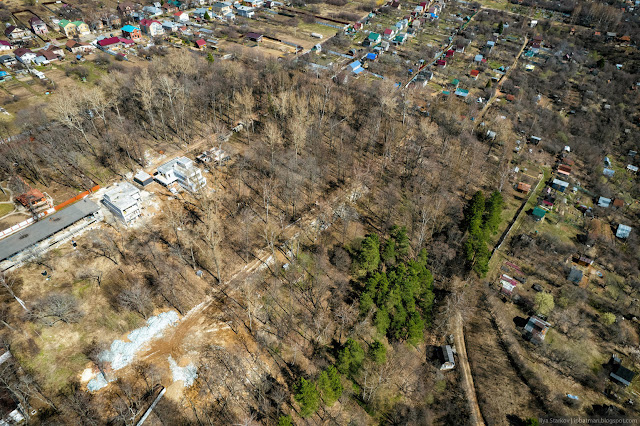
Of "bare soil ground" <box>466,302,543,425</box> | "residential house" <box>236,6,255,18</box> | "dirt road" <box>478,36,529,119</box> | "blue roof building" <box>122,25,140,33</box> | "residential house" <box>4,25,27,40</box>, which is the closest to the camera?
"bare soil ground" <box>466,302,543,425</box>

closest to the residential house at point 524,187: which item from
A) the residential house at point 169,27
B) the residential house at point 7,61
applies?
the residential house at point 169,27

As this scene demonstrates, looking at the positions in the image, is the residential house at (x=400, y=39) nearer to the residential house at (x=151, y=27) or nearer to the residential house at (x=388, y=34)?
the residential house at (x=388, y=34)

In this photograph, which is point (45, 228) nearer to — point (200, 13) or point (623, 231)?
point (623, 231)

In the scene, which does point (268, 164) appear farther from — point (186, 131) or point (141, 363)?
point (141, 363)

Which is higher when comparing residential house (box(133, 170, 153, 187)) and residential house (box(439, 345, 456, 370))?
residential house (box(133, 170, 153, 187))

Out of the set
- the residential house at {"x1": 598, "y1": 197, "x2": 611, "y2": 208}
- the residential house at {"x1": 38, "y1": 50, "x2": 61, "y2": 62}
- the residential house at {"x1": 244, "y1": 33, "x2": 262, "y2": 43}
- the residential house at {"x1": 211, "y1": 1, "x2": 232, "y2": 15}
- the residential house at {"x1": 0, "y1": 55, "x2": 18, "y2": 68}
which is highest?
the residential house at {"x1": 211, "y1": 1, "x2": 232, "y2": 15}

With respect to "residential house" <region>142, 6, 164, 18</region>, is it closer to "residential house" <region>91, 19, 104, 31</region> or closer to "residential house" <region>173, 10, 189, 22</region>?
"residential house" <region>173, 10, 189, 22</region>

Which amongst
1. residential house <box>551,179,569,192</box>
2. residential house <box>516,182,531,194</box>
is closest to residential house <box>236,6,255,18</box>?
residential house <box>516,182,531,194</box>
